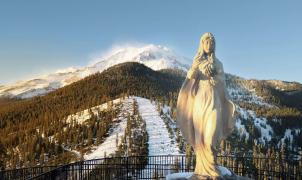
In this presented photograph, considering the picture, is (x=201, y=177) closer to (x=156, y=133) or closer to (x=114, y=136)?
(x=156, y=133)

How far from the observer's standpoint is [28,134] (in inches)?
3287

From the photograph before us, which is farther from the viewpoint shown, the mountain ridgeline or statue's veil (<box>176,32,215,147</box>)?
the mountain ridgeline

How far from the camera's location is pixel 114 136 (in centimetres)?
6103

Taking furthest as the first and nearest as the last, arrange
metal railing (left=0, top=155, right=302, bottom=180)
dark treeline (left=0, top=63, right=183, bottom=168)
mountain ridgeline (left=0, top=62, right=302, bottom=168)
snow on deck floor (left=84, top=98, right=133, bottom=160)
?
mountain ridgeline (left=0, top=62, right=302, bottom=168), dark treeline (left=0, top=63, right=183, bottom=168), snow on deck floor (left=84, top=98, right=133, bottom=160), metal railing (left=0, top=155, right=302, bottom=180)

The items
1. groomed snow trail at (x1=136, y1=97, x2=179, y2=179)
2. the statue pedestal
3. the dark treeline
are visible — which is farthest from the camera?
the dark treeline

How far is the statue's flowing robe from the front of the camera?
10.8 m

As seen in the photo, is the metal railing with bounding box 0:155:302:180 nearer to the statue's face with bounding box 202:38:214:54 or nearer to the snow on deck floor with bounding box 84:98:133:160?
the statue's face with bounding box 202:38:214:54

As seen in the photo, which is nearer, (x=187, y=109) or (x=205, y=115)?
(x=205, y=115)

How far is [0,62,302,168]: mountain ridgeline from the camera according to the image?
6569cm

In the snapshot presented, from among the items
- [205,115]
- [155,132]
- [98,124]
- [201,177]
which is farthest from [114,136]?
[201,177]

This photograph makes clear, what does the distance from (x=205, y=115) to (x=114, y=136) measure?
167 ft

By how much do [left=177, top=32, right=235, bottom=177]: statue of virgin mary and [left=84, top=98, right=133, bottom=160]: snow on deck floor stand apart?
35.2 m

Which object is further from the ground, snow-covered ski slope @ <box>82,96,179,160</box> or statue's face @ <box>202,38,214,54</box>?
statue's face @ <box>202,38,214,54</box>

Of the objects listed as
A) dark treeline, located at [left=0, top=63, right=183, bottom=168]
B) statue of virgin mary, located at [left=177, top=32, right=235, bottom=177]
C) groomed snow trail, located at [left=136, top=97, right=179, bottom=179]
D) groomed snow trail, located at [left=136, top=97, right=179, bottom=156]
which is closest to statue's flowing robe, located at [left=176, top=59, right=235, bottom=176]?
statue of virgin mary, located at [left=177, top=32, right=235, bottom=177]
